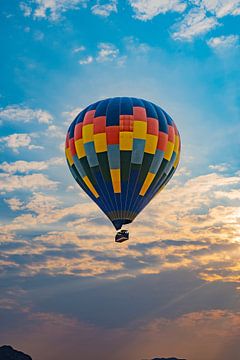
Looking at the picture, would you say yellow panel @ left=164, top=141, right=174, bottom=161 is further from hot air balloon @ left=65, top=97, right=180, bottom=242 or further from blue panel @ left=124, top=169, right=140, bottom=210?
blue panel @ left=124, top=169, right=140, bottom=210

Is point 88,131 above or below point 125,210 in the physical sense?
above

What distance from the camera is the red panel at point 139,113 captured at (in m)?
41.4

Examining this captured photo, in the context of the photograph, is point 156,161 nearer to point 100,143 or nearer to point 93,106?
point 100,143

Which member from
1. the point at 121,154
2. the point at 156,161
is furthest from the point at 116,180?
the point at 156,161

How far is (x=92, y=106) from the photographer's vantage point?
43.2m

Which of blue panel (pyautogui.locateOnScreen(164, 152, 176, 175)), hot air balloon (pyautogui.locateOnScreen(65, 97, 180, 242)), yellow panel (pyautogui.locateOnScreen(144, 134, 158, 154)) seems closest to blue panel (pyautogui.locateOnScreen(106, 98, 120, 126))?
hot air balloon (pyautogui.locateOnScreen(65, 97, 180, 242))

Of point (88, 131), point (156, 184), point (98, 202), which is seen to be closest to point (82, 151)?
point (88, 131)

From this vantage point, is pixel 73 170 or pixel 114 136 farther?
pixel 73 170

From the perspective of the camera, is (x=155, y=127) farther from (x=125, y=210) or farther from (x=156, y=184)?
(x=125, y=210)

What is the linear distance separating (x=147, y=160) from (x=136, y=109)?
4.80 metres

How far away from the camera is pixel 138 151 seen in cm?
4106

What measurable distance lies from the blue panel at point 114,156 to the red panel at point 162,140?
4.04m

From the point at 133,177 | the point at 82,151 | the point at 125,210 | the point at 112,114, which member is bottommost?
the point at 125,210

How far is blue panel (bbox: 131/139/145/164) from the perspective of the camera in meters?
40.9
